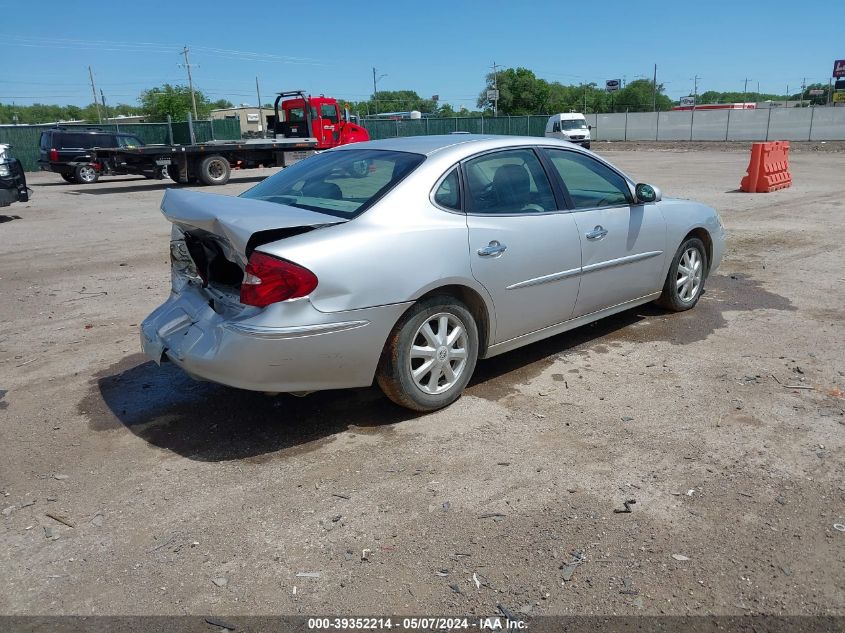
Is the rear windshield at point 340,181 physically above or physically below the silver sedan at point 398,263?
above

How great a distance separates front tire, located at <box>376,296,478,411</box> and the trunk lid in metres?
0.73

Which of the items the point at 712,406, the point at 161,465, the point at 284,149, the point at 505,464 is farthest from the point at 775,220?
the point at 284,149

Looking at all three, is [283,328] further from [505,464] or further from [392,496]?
[505,464]

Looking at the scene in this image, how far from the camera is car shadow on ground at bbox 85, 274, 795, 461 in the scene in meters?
3.97

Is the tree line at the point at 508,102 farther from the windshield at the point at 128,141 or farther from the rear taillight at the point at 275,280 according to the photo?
the rear taillight at the point at 275,280

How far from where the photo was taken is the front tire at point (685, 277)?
5949 mm

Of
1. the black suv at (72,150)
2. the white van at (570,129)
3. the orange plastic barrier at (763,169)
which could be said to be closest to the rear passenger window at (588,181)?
the orange plastic barrier at (763,169)

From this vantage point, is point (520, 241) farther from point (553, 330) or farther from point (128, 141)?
point (128, 141)

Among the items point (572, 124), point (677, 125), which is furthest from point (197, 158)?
point (677, 125)

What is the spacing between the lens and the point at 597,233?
195 inches

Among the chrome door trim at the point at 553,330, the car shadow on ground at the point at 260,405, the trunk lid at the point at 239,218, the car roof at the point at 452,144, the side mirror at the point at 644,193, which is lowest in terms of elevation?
the car shadow on ground at the point at 260,405

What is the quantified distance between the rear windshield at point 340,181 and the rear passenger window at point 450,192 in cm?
21

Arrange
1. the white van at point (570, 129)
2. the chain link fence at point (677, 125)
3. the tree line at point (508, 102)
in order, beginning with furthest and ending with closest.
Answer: the tree line at point (508, 102), the chain link fence at point (677, 125), the white van at point (570, 129)

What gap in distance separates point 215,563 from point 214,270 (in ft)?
5.86
